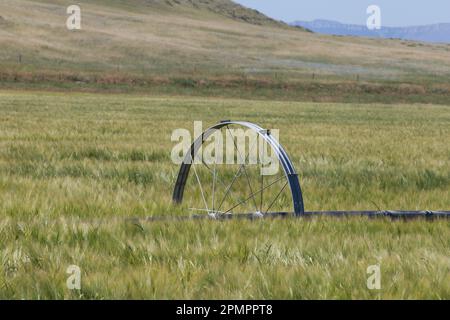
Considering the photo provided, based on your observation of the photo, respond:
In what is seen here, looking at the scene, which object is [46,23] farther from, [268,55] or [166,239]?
[166,239]

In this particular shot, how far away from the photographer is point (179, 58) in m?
89.6

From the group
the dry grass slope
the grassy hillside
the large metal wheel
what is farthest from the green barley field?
the dry grass slope

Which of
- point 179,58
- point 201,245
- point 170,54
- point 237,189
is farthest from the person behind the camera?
point 170,54

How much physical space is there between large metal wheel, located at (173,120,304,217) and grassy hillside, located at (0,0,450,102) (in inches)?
2178

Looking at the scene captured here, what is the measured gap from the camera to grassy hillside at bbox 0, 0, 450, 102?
227ft

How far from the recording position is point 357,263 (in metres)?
4.93

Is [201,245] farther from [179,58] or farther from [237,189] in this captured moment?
[179,58]

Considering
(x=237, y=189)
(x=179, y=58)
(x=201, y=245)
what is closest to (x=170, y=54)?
(x=179, y=58)

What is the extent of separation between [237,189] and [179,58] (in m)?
80.4

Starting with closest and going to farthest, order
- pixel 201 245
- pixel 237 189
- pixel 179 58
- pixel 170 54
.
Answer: pixel 201 245 < pixel 237 189 < pixel 179 58 < pixel 170 54

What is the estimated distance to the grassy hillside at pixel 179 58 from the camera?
6931 cm

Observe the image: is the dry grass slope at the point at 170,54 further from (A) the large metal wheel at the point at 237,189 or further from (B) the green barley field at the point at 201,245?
(B) the green barley field at the point at 201,245

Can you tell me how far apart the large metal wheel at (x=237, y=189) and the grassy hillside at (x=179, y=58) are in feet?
182

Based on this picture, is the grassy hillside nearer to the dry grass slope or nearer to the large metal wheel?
the dry grass slope
